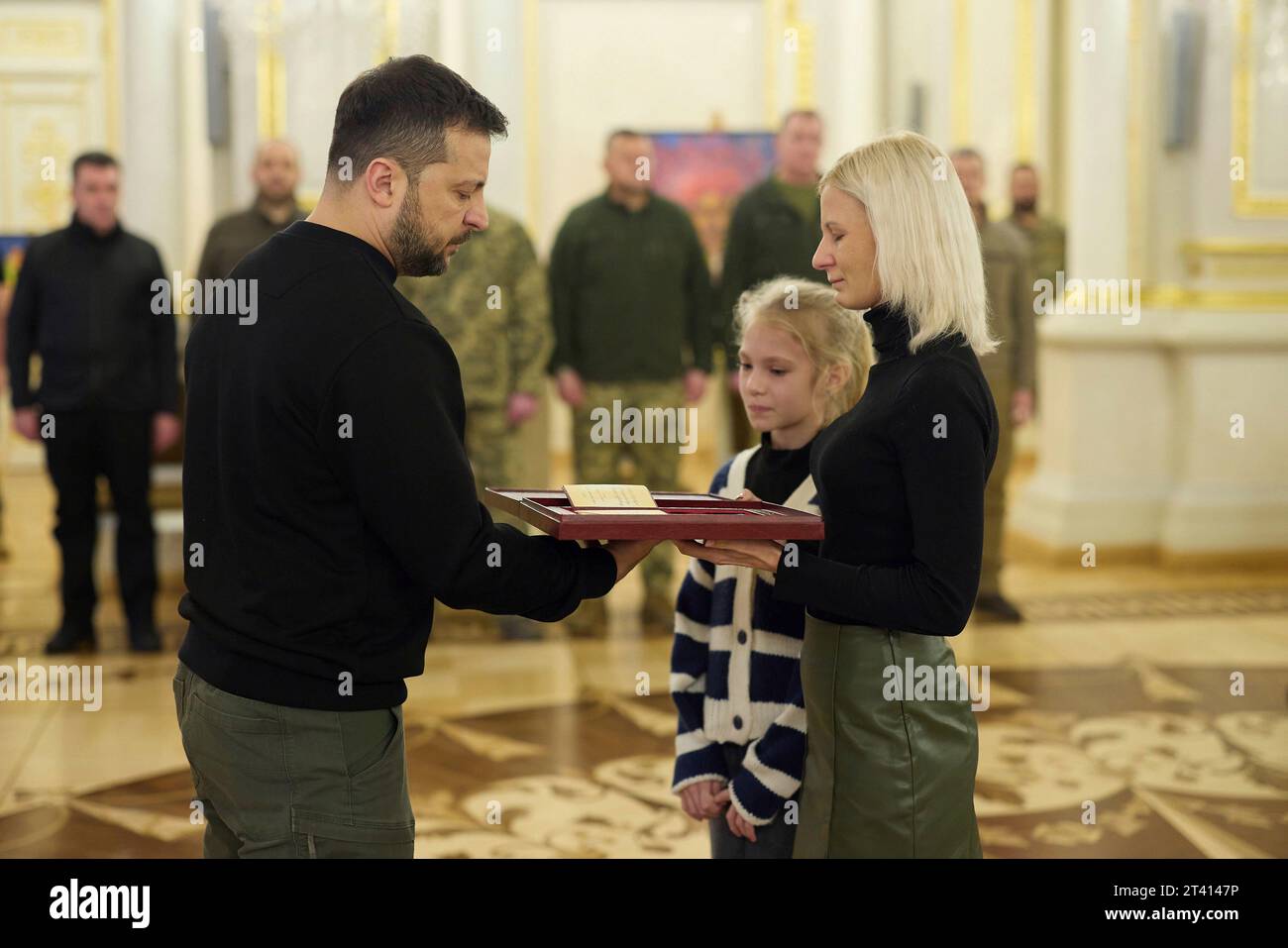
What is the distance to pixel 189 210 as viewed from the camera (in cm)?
1060

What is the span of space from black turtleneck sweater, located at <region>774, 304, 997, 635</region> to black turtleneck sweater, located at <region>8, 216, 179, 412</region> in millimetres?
4382

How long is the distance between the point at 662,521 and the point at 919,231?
535mm

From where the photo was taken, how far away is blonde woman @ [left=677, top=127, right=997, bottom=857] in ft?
6.74

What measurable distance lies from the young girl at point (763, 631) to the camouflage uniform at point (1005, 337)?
4.05 meters

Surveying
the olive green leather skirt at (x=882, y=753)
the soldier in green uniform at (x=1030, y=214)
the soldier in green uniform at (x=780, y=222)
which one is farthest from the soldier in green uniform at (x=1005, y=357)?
the olive green leather skirt at (x=882, y=753)

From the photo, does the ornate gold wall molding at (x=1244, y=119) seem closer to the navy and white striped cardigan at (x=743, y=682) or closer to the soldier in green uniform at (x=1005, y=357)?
the soldier in green uniform at (x=1005, y=357)

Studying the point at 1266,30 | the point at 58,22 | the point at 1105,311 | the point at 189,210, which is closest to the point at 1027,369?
the point at 1105,311

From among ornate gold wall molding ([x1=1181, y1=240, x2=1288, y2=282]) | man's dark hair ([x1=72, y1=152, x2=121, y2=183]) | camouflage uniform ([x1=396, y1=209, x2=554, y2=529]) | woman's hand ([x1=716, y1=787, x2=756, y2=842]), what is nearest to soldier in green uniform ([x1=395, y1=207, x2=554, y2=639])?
camouflage uniform ([x1=396, y1=209, x2=554, y2=529])

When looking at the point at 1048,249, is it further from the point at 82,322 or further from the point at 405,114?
the point at 405,114

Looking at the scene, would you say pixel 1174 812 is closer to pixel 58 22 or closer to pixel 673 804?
pixel 673 804

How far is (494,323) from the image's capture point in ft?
20.3

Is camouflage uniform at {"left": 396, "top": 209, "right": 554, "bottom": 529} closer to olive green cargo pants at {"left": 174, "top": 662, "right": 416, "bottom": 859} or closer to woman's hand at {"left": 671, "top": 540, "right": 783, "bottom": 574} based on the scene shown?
woman's hand at {"left": 671, "top": 540, "right": 783, "bottom": 574}

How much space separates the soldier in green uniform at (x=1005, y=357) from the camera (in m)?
6.40
